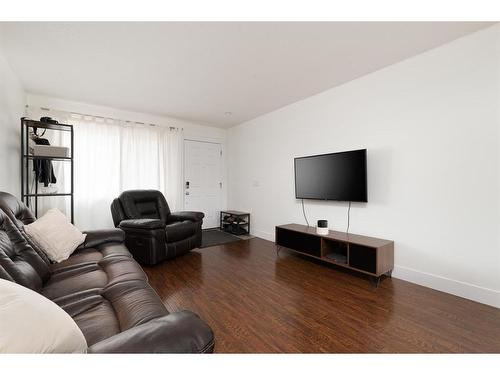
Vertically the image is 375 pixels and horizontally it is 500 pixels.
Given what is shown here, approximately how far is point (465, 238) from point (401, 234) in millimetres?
519

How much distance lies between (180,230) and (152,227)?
0.41 metres

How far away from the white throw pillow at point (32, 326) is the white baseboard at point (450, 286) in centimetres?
282

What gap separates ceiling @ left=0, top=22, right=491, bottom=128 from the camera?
1.88m

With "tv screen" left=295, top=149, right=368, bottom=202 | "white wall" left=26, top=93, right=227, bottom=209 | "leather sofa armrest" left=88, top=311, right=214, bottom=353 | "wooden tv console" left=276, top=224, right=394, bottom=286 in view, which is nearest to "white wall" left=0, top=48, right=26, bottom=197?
"white wall" left=26, top=93, right=227, bottom=209

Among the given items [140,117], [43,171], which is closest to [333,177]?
[140,117]

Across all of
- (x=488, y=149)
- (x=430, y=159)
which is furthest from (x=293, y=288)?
(x=488, y=149)

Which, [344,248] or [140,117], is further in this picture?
[140,117]

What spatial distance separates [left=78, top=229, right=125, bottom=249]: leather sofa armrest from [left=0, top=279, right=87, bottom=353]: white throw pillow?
5.68 feet

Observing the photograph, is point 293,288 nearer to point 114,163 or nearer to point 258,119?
point 258,119

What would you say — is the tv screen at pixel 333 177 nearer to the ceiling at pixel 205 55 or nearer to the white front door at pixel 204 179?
the ceiling at pixel 205 55

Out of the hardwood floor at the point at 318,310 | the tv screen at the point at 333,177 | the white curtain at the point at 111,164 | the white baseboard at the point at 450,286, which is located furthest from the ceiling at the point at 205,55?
the hardwood floor at the point at 318,310

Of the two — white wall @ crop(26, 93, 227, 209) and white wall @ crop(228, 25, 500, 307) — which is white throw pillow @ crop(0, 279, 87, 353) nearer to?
white wall @ crop(228, 25, 500, 307)

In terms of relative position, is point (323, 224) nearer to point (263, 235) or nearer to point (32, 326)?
point (263, 235)

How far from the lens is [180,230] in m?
3.12
